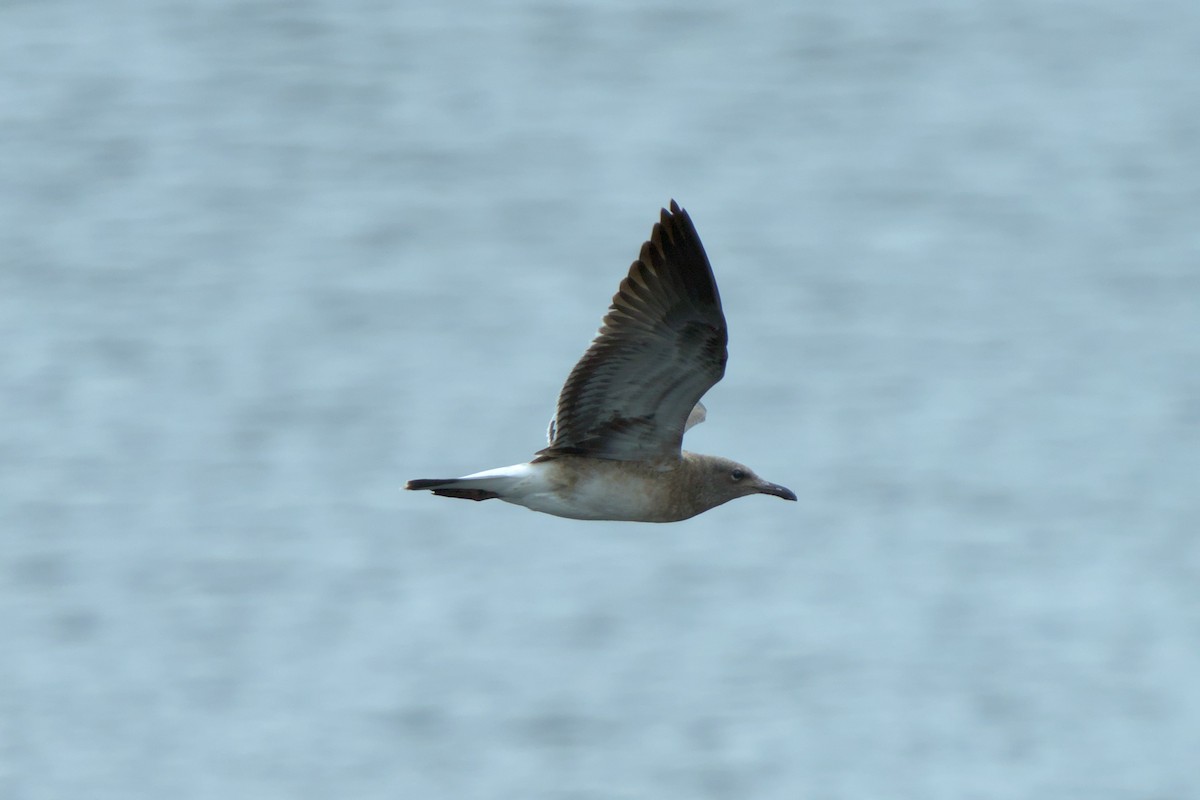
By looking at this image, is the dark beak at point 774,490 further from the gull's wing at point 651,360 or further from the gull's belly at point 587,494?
the gull's belly at point 587,494

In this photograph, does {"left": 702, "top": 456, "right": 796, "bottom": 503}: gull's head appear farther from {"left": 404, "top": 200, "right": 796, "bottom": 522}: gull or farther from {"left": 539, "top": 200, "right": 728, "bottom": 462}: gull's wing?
{"left": 539, "top": 200, "right": 728, "bottom": 462}: gull's wing

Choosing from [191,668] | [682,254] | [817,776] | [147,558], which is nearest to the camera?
[682,254]

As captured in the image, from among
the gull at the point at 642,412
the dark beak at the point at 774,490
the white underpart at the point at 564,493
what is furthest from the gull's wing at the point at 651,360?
the dark beak at the point at 774,490

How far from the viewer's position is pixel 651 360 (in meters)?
10.8

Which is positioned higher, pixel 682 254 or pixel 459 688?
pixel 682 254

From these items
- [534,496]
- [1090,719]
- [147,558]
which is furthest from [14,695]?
[534,496]

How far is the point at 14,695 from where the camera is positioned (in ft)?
80.1

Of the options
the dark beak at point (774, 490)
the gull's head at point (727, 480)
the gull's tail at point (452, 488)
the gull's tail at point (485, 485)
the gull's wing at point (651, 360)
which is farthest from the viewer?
the dark beak at point (774, 490)

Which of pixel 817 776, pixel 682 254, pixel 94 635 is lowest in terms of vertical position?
pixel 817 776

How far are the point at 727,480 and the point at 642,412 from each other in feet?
2.42

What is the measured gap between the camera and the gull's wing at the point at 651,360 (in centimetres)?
1051

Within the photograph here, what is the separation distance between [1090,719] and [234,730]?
27.9 feet

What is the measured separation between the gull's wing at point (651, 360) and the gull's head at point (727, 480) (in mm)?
263

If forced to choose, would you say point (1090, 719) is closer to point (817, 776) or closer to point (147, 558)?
point (817, 776)
